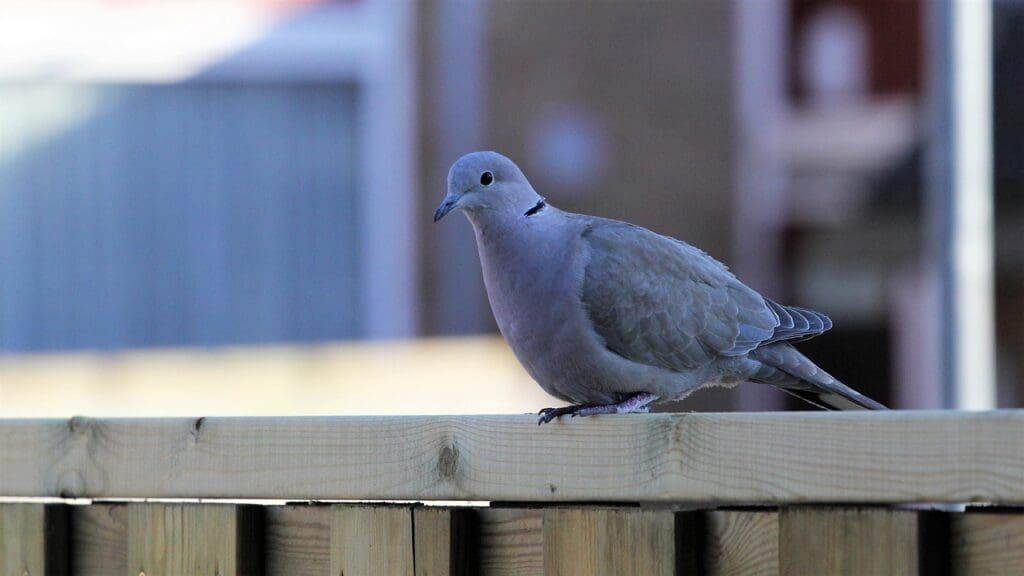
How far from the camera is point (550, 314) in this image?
3.43m

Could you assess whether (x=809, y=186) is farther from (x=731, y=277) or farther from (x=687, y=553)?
(x=687, y=553)

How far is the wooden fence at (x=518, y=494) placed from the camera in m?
2.03

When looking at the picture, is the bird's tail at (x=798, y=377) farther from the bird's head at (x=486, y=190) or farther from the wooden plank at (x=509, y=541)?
the wooden plank at (x=509, y=541)

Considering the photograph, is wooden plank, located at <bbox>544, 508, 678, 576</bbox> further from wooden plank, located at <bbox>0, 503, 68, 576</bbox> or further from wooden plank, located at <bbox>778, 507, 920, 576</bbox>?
wooden plank, located at <bbox>0, 503, 68, 576</bbox>

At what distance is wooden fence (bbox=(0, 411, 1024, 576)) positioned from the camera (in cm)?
203

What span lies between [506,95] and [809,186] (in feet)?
10.3

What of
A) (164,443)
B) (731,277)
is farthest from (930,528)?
(731,277)

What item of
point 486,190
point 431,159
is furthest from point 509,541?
point 431,159

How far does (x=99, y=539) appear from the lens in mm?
2676

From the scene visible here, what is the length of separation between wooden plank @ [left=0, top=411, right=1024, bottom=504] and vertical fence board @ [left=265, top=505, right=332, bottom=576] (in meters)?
0.05

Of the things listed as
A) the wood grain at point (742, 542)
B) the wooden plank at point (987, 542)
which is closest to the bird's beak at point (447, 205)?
the wood grain at point (742, 542)

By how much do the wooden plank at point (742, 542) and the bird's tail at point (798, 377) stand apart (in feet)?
4.84

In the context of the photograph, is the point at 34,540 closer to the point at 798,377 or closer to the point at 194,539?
the point at 194,539

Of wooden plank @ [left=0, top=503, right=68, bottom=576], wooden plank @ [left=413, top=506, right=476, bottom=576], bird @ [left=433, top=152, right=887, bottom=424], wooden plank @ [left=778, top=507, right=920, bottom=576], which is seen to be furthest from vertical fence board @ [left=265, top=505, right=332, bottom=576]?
bird @ [left=433, top=152, right=887, bottom=424]
